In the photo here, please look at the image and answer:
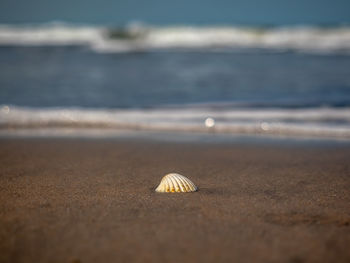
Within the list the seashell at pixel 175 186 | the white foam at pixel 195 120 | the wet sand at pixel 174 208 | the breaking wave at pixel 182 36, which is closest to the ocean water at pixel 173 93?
the white foam at pixel 195 120

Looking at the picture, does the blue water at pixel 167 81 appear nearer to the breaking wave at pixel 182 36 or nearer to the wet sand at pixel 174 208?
the wet sand at pixel 174 208

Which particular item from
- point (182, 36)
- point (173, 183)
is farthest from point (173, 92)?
point (182, 36)

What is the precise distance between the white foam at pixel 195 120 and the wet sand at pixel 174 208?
1.21 m

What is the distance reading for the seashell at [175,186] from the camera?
2.75 metres

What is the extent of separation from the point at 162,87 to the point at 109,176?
212 inches

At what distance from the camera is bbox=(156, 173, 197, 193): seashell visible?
2746 millimetres

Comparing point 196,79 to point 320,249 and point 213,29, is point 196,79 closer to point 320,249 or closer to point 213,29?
point 320,249

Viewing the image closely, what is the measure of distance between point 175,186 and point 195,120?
125 inches

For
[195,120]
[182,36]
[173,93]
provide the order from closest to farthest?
[195,120]
[173,93]
[182,36]

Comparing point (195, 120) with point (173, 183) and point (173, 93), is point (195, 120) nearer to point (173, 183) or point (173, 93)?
point (173, 93)

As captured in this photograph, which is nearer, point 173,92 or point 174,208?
point 174,208

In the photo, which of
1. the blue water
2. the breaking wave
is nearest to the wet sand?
the blue water

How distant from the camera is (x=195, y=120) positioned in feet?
19.2

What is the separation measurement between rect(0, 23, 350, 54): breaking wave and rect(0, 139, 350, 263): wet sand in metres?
14.5
